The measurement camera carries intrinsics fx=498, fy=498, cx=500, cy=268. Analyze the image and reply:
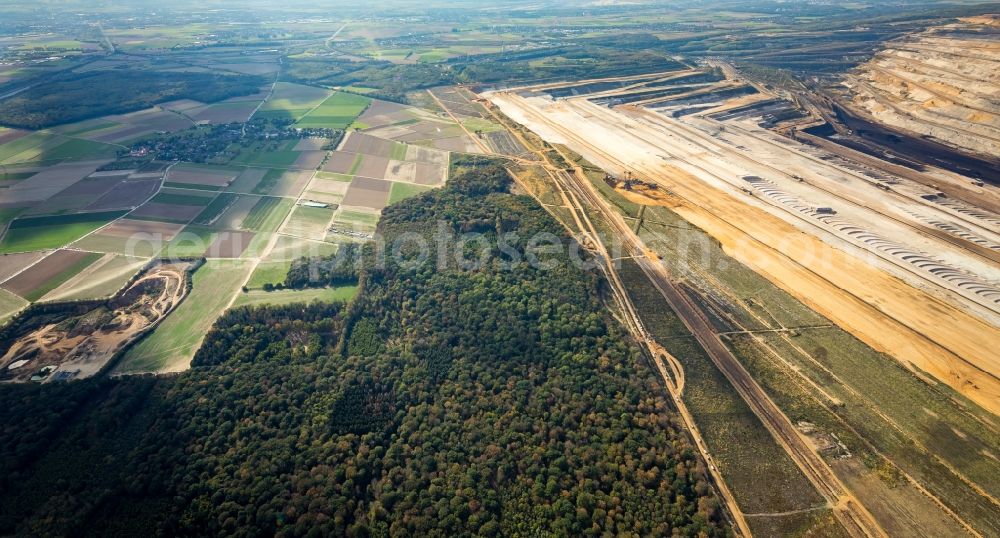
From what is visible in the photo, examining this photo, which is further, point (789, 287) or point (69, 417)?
point (789, 287)

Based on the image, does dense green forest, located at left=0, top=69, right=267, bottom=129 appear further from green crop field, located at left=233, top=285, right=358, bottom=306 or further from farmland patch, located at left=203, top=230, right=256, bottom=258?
green crop field, located at left=233, top=285, right=358, bottom=306

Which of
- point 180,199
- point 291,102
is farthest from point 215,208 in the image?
point 291,102

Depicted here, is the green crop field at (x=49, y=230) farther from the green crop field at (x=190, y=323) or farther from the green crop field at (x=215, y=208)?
the green crop field at (x=190, y=323)

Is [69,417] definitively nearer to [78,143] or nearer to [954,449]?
[954,449]

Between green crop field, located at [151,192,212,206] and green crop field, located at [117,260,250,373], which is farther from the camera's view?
green crop field, located at [151,192,212,206]

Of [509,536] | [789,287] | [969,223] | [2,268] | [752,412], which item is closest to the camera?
[509,536]

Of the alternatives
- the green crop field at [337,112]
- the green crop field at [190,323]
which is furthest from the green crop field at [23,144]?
the green crop field at [190,323]

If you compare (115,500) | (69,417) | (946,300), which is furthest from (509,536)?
(946,300)

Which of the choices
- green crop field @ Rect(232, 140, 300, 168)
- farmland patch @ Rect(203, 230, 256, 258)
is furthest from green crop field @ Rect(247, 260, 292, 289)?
green crop field @ Rect(232, 140, 300, 168)
